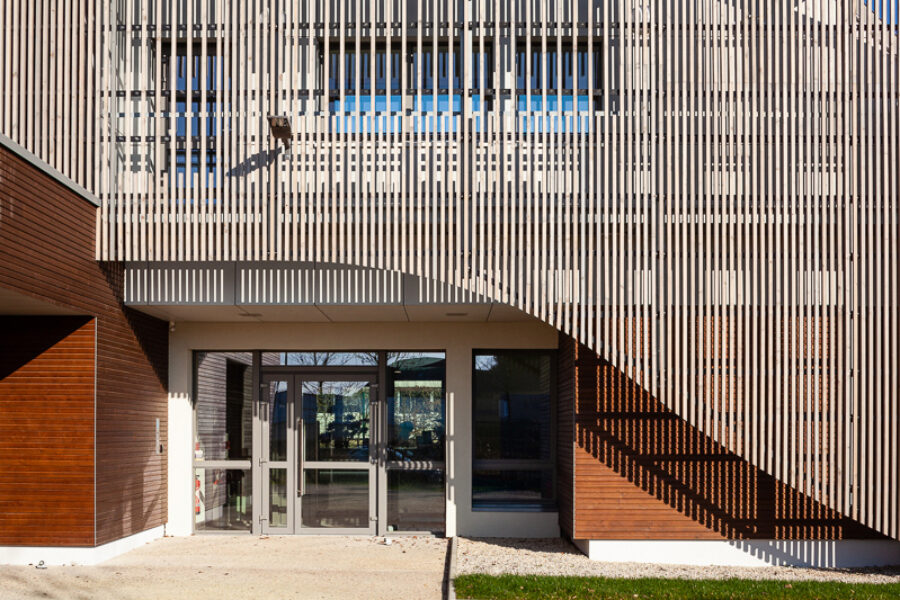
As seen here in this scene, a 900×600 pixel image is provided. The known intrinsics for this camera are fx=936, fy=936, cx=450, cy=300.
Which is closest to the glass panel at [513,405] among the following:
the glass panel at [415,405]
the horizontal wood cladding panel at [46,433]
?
the glass panel at [415,405]

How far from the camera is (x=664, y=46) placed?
10.1m

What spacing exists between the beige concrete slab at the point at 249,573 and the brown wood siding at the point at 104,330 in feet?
1.83

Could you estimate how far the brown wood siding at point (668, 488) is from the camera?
9.98 metres

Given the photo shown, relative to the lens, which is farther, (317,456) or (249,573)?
(317,456)

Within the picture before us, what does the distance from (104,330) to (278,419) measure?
3.04m

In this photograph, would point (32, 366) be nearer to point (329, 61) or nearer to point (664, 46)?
point (329, 61)

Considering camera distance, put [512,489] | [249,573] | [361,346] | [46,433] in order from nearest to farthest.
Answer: [249,573] → [46,433] → [512,489] → [361,346]

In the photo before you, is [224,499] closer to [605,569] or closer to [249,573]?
[249,573]

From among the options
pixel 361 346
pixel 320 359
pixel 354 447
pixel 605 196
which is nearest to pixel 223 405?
pixel 320 359

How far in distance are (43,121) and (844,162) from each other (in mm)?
8480

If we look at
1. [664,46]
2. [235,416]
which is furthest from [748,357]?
[235,416]

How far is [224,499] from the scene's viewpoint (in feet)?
40.2

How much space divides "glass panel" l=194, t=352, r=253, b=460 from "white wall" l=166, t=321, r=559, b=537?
0.58ft

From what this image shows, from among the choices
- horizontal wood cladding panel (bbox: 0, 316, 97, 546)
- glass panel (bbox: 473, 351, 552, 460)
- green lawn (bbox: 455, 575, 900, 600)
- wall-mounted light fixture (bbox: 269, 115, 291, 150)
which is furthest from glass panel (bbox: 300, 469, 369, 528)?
wall-mounted light fixture (bbox: 269, 115, 291, 150)
